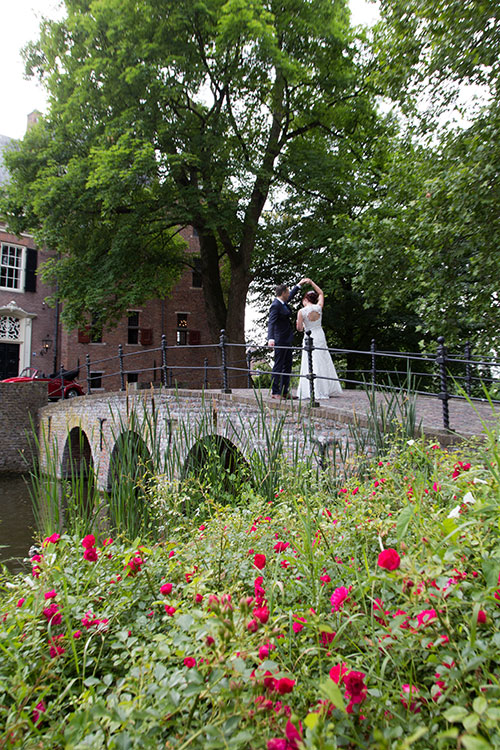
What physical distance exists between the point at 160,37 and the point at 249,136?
3673mm

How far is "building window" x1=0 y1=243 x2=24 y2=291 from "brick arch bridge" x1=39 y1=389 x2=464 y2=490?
952cm

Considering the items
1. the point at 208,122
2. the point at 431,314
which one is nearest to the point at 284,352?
the point at 431,314

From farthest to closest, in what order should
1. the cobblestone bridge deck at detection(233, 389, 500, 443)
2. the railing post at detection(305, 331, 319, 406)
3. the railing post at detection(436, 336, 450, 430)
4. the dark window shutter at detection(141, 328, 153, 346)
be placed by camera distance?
1. the dark window shutter at detection(141, 328, 153, 346)
2. the railing post at detection(305, 331, 319, 406)
3. the railing post at detection(436, 336, 450, 430)
4. the cobblestone bridge deck at detection(233, 389, 500, 443)

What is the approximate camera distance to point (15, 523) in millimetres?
10305

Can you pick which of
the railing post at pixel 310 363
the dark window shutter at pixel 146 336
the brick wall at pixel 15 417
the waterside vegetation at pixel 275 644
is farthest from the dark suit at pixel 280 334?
the dark window shutter at pixel 146 336

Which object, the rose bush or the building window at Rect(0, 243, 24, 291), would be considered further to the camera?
the building window at Rect(0, 243, 24, 291)

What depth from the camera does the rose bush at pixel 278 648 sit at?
1.22m

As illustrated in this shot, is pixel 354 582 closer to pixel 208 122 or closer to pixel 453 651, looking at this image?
pixel 453 651

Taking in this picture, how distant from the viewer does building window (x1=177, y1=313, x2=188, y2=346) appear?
2852cm

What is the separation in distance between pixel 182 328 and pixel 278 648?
27.6 meters

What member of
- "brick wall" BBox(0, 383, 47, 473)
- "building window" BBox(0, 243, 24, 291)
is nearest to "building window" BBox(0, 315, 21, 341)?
"building window" BBox(0, 243, 24, 291)

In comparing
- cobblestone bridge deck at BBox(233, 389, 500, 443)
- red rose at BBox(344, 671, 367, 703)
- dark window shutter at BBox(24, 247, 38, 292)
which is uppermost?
dark window shutter at BBox(24, 247, 38, 292)

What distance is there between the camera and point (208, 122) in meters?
14.3

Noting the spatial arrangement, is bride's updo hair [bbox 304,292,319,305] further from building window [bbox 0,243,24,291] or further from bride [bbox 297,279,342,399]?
building window [bbox 0,243,24,291]
